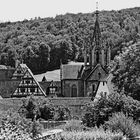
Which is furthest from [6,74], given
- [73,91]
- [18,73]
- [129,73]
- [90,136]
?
[90,136]

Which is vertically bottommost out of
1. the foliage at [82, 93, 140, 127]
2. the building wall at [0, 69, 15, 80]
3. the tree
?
the foliage at [82, 93, 140, 127]

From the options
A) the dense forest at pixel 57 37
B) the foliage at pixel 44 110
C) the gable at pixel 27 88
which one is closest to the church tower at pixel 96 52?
the gable at pixel 27 88

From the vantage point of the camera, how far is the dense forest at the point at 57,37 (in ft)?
444

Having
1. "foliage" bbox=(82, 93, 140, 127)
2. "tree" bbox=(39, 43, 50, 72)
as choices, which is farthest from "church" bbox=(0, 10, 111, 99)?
"tree" bbox=(39, 43, 50, 72)

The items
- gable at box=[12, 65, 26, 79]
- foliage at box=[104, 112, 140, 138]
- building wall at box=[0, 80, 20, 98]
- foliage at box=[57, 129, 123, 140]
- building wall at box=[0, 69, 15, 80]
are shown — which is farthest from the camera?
building wall at box=[0, 69, 15, 80]

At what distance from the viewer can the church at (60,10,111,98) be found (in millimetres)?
78062

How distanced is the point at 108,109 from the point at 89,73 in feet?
140

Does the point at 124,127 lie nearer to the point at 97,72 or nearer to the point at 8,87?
the point at 97,72

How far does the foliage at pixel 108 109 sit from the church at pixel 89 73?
3815 centimetres

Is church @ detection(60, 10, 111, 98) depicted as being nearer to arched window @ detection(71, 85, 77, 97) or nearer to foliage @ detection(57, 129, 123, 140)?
arched window @ detection(71, 85, 77, 97)

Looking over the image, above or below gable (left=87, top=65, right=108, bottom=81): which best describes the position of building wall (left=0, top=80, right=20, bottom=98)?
below

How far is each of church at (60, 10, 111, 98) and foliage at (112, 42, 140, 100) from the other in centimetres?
2102

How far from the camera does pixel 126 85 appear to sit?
169 feet

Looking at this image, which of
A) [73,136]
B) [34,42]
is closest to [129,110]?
[73,136]
